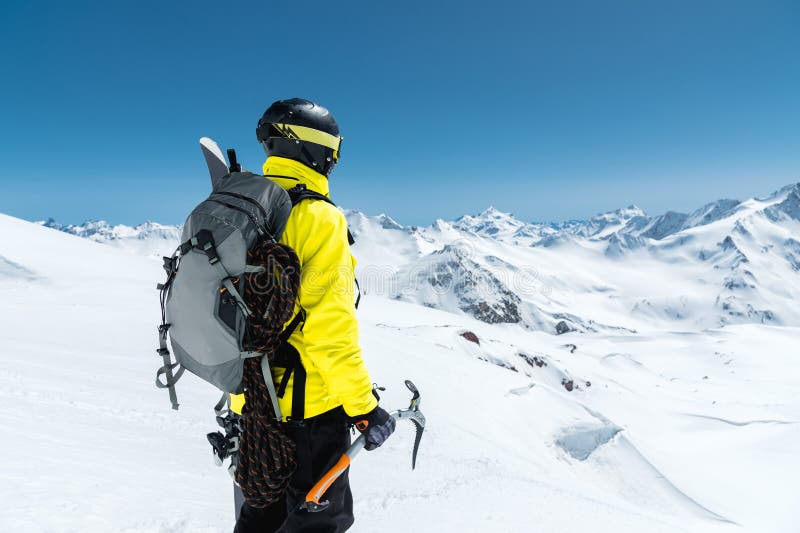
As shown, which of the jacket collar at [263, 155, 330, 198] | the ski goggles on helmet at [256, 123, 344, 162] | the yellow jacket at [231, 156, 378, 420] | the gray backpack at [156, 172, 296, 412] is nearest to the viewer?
the gray backpack at [156, 172, 296, 412]

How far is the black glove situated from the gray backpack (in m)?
0.64

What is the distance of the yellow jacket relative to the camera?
119 inches

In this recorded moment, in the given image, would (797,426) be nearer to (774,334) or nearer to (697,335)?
(697,335)

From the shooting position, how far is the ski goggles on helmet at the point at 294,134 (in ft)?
11.4

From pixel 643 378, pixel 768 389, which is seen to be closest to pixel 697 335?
pixel 768 389

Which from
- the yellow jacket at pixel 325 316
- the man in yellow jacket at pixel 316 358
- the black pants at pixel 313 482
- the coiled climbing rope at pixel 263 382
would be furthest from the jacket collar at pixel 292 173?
the black pants at pixel 313 482

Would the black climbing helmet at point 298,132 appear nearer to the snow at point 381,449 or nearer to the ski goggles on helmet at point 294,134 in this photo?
the ski goggles on helmet at point 294,134

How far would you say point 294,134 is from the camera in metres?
3.48

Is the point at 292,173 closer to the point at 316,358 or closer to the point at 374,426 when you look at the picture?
the point at 316,358

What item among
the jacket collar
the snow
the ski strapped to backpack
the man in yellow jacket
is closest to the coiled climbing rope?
the ski strapped to backpack

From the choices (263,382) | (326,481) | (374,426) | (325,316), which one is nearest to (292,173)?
(325,316)

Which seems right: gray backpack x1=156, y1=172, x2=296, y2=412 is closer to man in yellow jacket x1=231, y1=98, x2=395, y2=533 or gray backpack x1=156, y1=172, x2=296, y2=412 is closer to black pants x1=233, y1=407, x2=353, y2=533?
man in yellow jacket x1=231, y1=98, x2=395, y2=533

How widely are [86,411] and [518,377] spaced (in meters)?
21.2

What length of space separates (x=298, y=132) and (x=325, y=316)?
149 cm
